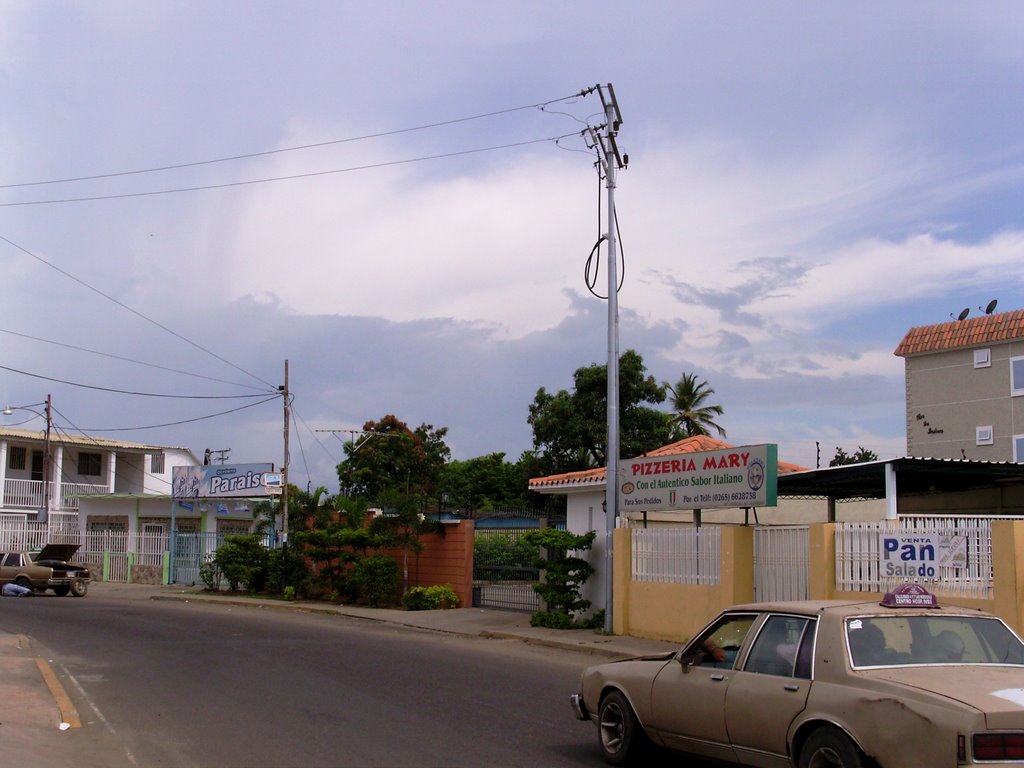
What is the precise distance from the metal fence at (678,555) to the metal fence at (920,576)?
2.68 meters

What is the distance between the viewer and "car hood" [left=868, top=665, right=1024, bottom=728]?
19.2ft

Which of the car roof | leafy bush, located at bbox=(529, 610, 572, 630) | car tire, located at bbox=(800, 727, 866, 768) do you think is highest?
the car roof

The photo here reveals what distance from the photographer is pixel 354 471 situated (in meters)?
55.4

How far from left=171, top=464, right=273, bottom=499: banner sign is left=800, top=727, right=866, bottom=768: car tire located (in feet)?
106

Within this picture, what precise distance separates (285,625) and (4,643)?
22.4ft

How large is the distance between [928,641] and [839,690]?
2.78 feet

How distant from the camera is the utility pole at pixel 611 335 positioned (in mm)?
19906

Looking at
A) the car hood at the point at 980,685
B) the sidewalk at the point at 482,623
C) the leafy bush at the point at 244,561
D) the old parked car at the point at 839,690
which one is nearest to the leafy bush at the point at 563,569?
the sidewalk at the point at 482,623

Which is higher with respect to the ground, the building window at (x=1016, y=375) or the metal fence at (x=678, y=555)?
the building window at (x=1016, y=375)

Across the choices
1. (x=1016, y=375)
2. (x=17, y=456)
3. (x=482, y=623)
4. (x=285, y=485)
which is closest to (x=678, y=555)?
(x=482, y=623)

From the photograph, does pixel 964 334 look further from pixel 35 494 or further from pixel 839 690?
pixel 35 494

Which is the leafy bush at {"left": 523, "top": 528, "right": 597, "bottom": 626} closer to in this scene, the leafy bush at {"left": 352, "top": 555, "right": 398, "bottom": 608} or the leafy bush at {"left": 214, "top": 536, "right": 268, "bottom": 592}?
the leafy bush at {"left": 352, "top": 555, "right": 398, "bottom": 608}

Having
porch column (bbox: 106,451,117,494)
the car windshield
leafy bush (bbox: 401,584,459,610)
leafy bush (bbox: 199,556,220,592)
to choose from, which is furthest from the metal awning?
porch column (bbox: 106,451,117,494)

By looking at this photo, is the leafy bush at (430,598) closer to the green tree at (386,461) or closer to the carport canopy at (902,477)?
the carport canopy at (902,477)
